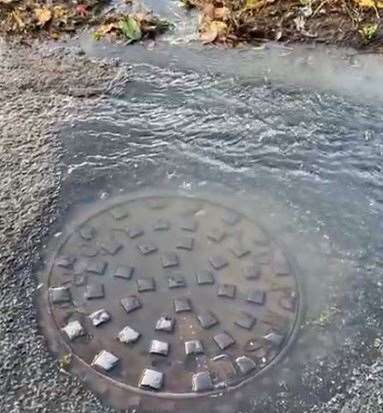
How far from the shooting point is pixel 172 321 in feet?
9.45


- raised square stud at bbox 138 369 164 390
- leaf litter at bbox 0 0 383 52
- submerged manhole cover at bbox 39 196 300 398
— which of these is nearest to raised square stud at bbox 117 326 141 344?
submerged manhole cover at bbox 39 196 300 398

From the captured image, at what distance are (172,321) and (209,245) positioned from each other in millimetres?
450

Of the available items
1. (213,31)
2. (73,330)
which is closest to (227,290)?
(73,330)

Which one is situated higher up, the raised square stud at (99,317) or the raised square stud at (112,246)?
the raised square stud at (112,246)

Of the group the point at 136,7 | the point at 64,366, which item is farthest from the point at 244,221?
the point at 136,7

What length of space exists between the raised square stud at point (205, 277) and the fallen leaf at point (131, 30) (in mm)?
1976

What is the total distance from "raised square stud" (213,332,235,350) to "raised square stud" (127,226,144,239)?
653mm

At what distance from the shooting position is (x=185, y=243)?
317 cm

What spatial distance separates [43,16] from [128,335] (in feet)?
8.25

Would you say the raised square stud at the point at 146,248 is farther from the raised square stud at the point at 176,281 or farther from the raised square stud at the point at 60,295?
the raised square stud at the point at 60,295

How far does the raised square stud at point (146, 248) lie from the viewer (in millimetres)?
3137

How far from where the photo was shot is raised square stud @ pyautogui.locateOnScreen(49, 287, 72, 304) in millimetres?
2955

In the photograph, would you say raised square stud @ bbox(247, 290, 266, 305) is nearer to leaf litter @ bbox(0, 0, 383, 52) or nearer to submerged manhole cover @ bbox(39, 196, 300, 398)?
submerged manhole cover @ bbox(39, 196, 300, 398)

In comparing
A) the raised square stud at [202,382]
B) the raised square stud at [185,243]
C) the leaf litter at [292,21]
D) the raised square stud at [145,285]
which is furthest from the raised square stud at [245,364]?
the leaf litter at [292,21]
